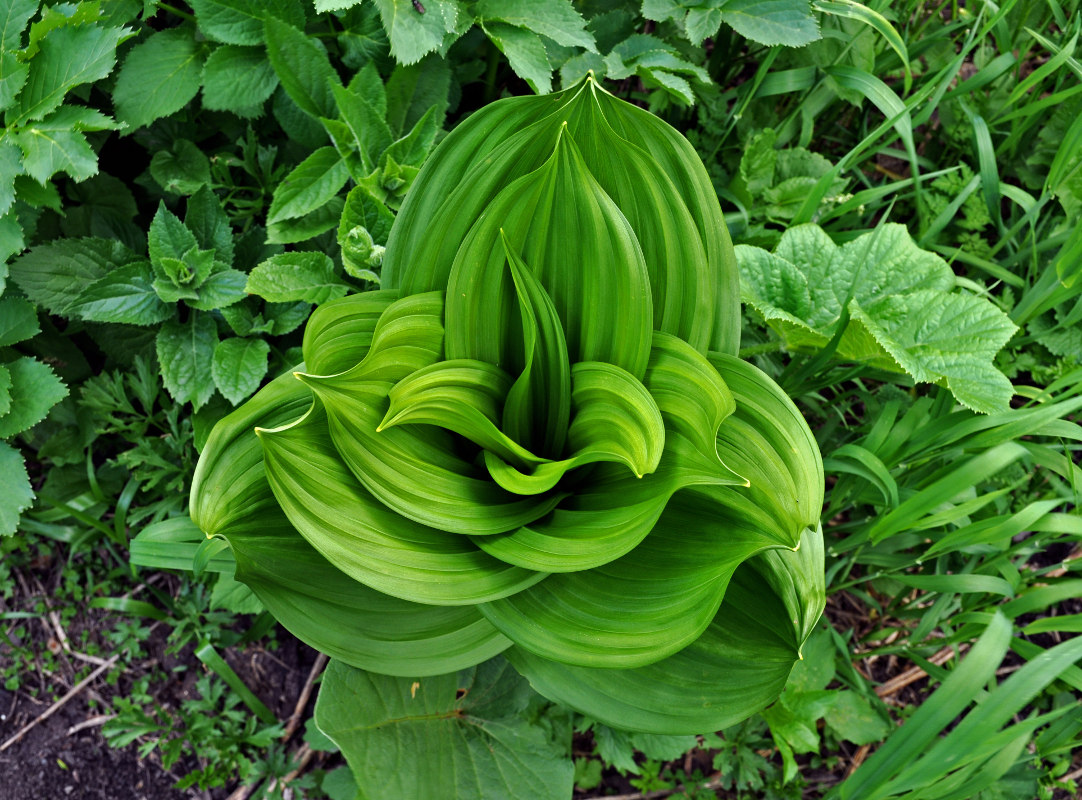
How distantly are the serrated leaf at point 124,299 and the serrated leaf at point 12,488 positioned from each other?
1.06ft

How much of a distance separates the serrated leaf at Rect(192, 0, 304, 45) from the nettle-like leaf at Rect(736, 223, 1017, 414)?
1.01 meters

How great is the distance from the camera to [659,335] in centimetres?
95

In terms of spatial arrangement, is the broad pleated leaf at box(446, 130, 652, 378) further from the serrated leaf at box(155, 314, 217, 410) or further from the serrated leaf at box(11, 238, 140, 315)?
the serrated leaf at box(11, 238, 140, 315)

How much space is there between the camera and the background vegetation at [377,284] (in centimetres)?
135

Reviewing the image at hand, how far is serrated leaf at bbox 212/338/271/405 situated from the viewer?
1476mm

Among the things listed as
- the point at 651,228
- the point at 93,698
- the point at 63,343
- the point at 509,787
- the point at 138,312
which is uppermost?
the point at 651,228

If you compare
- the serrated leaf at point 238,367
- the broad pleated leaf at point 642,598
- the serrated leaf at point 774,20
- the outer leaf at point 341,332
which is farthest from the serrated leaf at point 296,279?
the serrated leaf at point 774,20

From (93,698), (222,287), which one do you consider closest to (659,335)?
(222,287)

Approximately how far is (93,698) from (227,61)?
150cm

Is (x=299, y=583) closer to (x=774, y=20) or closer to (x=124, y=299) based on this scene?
(x=124, y=299)

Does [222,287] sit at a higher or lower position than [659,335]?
lower

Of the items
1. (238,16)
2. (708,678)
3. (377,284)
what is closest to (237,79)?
(238,16)

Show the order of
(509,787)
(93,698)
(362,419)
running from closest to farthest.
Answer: (362,419) → (509,787) → (93,698)

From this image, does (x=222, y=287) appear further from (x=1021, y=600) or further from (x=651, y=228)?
(x=1021, y=600)
